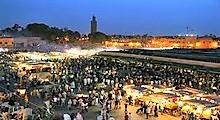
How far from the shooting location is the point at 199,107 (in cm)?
1725

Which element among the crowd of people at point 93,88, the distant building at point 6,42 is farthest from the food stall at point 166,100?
the distant building at point 6,42

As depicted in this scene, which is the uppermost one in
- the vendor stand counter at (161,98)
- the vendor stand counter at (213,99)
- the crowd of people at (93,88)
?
the vendor stand counter at (213,99)

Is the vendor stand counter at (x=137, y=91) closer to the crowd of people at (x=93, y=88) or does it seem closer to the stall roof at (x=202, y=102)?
the crowd of people at (x=93, y=88)

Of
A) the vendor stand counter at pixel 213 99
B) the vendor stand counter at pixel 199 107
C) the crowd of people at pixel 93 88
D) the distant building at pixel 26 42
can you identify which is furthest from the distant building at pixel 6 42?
the vendor stand counter at pixel 199 107

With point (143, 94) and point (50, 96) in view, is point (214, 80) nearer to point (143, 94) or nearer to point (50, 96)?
point (143, 94)

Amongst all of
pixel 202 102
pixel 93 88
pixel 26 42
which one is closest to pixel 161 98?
pixel 202 102

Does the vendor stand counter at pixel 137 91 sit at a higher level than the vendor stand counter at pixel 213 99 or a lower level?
lower

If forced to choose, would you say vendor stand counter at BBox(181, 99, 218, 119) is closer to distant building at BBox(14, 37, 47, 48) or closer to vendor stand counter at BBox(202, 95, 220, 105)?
vendor stand counter at BBox(202, 95, 220, 105)

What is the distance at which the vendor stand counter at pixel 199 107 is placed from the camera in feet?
55.7

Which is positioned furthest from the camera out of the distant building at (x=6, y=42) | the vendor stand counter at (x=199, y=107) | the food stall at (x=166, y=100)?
the distant building at (x=6, y=42)

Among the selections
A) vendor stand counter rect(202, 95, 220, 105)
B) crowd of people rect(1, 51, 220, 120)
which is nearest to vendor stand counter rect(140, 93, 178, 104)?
crowd of people rect(1, 51, 220, 120)

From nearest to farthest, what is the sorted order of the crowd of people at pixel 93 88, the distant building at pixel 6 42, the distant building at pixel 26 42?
the crowd of people at pixel 93 88, the distant building at pixel 6 42, the distant building at pixel 26 42

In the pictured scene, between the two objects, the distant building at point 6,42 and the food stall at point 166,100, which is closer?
the food stall at point 166,100

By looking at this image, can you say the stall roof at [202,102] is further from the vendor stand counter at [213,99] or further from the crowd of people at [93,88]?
the crowd of people at [93,88]
